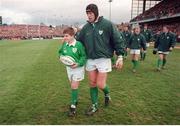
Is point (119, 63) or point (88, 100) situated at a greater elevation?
point (119, 63)

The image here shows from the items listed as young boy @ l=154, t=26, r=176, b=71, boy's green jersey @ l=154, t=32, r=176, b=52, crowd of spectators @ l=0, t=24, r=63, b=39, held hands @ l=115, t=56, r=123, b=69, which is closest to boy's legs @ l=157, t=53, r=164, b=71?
young boy @ l=154, t=26, r=176, b=71

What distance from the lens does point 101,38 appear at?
6.16 m

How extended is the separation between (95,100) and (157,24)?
5150cm

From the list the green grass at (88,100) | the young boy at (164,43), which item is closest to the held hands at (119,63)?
the green grass at (88,100)

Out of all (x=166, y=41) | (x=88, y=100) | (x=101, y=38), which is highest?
(x=101, y=38)

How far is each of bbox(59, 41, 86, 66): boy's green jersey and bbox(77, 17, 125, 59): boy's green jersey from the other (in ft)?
0.46

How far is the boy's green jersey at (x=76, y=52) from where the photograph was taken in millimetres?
6160

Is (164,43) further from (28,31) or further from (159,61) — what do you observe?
(28,31)

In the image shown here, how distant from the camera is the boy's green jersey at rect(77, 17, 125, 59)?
6.15 meters

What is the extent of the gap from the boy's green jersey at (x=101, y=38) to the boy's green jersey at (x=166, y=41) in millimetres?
7719

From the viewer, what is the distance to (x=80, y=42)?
20.8 feet

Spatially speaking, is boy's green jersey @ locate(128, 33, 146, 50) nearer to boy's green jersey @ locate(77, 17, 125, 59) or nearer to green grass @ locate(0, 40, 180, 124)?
green grass @ locate(0, 40, 180, 124)

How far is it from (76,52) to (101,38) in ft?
1.85

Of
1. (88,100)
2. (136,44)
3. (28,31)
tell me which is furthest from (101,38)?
(28,31)
